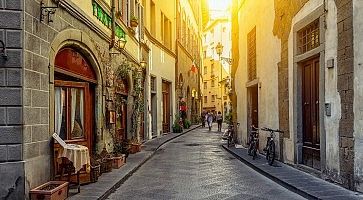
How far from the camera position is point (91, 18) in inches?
429

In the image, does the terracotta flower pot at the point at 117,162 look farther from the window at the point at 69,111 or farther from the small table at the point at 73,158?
the small table at the point at 73,158

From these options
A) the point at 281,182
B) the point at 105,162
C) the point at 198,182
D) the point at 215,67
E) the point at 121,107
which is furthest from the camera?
the point at 215,67

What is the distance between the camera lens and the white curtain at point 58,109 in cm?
900

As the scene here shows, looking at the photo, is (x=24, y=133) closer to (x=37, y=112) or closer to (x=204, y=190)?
(x=37, y=112)

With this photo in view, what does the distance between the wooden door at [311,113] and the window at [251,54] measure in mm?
5318

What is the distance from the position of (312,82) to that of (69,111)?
220 inches

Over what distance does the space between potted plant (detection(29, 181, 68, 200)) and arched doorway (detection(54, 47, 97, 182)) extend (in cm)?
81

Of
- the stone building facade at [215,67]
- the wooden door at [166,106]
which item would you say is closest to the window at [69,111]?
the wooden door at [166,106]

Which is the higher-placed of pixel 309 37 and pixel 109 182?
pixel 309 37

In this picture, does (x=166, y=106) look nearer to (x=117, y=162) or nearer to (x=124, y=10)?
(x=124, y=10)

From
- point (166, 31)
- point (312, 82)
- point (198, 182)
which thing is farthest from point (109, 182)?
point (166, 31)

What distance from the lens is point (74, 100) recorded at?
393 inches

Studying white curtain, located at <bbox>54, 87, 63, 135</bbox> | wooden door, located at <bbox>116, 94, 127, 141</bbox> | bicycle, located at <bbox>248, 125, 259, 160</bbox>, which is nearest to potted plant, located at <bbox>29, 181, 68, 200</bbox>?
white curtain, located at <bbox>54, 87, 63, 135</bbox>

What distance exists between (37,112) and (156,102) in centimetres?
1697
